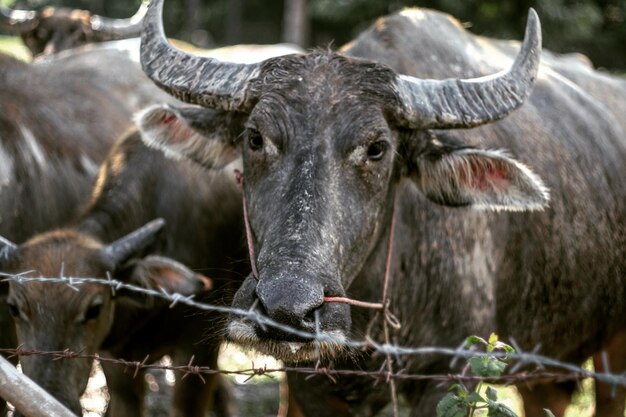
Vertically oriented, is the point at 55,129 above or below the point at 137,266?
above

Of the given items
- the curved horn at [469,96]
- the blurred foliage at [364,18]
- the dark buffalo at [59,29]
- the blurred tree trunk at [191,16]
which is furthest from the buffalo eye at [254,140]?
the blurred tree trunk at [191,16]

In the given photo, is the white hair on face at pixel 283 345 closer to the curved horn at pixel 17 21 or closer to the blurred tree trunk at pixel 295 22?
the curved horn at pixel 17 21

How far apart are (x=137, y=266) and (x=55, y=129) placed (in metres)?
1.93

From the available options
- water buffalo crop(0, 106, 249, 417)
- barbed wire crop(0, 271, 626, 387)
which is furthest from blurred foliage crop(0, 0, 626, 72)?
barbed wire crop(0, 271, 626, 387)

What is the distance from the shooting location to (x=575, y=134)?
627 cm

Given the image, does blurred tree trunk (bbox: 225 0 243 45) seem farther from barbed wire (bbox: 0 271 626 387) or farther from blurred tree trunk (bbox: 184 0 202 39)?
barbed wire (bbox: 0 271 626 387)

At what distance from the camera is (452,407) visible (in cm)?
329

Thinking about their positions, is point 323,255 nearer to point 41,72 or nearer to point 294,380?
point 294,380

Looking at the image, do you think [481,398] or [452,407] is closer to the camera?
[481,398]

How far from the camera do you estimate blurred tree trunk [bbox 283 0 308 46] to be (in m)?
19.0

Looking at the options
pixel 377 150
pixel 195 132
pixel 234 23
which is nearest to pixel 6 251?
pixel 195 132

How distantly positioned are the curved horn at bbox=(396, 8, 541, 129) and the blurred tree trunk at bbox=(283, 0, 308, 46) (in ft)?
47.8

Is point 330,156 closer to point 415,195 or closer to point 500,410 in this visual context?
point 415,195

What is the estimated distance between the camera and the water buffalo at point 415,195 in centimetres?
407
